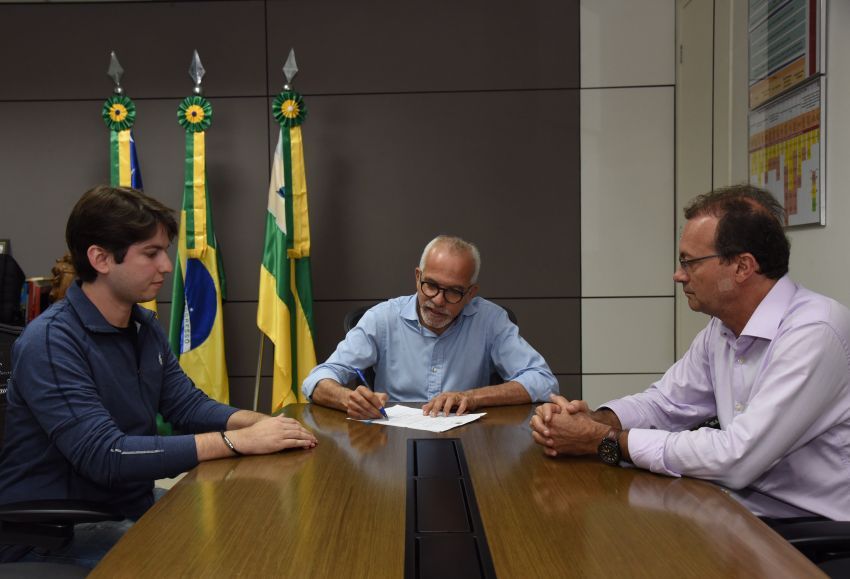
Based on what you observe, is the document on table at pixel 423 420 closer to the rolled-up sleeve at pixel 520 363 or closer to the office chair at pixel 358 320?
the rolled-up sleeve at pixel 520 363

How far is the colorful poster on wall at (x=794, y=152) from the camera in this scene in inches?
103

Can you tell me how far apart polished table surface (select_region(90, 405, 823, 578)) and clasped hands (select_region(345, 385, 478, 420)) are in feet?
1.25

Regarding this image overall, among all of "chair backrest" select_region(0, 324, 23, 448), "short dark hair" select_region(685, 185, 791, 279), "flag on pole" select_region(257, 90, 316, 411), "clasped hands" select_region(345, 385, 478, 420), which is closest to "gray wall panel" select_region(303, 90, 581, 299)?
"flag on pole" select_region(257, 90, 316, 411)

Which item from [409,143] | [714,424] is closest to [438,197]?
[409,143]

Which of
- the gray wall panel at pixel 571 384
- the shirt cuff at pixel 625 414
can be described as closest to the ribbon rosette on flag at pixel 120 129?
the gray wall panel at pixel 571 384

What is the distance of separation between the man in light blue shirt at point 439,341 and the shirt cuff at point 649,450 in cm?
87

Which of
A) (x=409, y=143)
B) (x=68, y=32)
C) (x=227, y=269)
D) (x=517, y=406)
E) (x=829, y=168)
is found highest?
(x=68, y=32)

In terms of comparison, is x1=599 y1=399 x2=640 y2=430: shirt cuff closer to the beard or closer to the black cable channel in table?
the black cable channel in table

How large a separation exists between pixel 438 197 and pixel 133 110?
179 cm

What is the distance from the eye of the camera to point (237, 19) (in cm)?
426

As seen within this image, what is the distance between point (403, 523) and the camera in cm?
130

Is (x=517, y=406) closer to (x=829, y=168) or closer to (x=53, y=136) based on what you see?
(x=829, y=168)

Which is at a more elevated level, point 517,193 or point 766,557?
point 517,193

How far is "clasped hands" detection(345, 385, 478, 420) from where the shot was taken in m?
2.17
